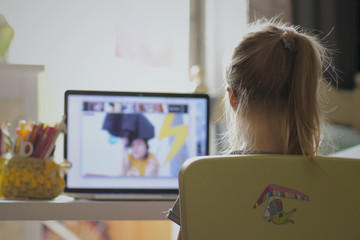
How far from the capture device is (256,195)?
Result: 0.72 meters

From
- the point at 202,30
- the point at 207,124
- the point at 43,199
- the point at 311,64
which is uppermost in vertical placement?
the point at 202,30

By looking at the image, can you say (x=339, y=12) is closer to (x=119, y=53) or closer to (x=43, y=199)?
(x=119, y=53)

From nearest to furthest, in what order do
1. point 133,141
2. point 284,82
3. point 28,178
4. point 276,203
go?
point 276,203, point 284,82, point 28,178, point 133,141

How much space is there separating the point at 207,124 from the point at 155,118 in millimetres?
141

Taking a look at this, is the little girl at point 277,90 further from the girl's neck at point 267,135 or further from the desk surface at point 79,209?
the desk surface at point 79,209

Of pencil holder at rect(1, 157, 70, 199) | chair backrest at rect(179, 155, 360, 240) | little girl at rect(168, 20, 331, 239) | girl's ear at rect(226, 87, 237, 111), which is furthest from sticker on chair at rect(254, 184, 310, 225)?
pencil holder at rect(1, 157, 70, 199)

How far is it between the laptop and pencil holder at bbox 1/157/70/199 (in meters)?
0.12

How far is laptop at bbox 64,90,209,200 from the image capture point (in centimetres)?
125

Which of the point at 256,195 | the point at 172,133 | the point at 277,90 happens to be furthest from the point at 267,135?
the point at 172,133

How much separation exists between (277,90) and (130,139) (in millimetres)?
522

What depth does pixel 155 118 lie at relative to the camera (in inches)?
50.7

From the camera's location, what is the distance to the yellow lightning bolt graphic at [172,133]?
128 centimetres

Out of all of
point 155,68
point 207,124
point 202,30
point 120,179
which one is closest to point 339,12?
point 202,30

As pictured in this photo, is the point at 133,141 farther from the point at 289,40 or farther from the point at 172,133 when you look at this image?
the point at 289,40
